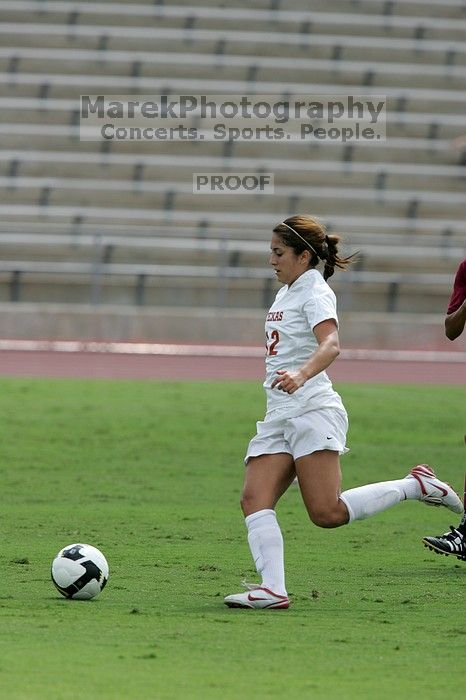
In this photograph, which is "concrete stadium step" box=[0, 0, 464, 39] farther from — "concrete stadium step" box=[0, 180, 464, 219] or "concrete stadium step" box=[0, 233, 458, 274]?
"concrete stadium step" box=[0, 233, 458, 274]

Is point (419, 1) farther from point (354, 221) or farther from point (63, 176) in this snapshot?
point (63, 176)

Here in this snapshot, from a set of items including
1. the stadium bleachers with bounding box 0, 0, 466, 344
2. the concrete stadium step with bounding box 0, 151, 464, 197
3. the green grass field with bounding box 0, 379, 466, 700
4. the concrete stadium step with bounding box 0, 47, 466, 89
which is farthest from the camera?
the concrete stadium step with bounding box 0, 47, 466, 89

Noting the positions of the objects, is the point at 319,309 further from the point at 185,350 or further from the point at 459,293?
the point at 185,350

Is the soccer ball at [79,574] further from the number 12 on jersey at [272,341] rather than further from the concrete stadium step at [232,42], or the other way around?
the concrete stadium step at [232,42]

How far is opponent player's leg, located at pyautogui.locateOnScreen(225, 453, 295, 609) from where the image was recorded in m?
6.16

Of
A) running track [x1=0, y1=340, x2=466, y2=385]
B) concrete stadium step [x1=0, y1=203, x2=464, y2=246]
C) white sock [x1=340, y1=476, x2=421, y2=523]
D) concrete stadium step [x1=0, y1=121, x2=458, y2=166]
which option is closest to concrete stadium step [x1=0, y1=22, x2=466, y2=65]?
concrete stadium step [x1=0, y1=121, x2=458, y2=166]

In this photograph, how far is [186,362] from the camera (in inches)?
858

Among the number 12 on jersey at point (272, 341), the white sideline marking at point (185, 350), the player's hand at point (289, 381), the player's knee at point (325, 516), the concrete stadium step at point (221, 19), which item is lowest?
the white sideline marking at point (185, 350)

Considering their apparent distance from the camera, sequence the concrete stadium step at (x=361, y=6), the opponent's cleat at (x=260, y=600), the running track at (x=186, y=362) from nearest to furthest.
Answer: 1. the opponent's cleat at (x=260, y=600)
2. the running track at (x=186, y=362)
3. the concrete stadium step at (x=361, y=6)

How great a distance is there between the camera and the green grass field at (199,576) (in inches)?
186

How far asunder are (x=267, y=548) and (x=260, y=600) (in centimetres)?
23

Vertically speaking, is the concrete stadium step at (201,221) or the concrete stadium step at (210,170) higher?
the concrete stadium step at (210,170)

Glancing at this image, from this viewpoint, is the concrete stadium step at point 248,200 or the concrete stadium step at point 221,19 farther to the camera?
the concrete stadium step at point 221,19

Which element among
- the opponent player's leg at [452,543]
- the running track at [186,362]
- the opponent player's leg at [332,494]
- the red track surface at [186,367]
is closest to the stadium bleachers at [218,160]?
the running track at [186,362]
